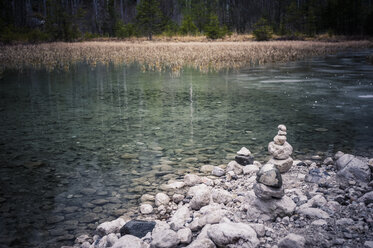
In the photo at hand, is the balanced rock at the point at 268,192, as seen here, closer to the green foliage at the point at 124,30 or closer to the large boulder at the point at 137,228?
the large boulder at the point at 137,228

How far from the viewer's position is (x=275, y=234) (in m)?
3.19

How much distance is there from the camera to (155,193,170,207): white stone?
4133 mm

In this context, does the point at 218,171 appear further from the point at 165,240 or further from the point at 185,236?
the point at 165,240

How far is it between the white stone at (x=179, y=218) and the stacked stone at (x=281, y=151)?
1.53m

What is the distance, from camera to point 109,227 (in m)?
3.53

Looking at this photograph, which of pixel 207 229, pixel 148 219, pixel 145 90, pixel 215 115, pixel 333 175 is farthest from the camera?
pixel 145 90

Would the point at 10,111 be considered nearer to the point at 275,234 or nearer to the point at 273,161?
the point at 273,161

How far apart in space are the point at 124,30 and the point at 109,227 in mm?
53262

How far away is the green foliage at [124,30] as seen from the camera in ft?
175

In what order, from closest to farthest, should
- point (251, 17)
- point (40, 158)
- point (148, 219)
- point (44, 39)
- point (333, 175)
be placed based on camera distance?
point (148, 219) → point (333, 175) → point (40, 158) → point (44, 39) → point (251, 17)

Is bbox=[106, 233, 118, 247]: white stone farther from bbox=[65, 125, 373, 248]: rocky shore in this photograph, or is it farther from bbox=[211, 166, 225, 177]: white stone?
bbox=[211, 166, 225, 177]: white stone

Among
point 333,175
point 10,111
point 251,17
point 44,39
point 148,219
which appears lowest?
point 148,219

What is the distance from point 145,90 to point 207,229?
8859 millimetres

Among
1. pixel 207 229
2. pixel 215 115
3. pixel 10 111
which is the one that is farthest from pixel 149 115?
pixel 207 229
